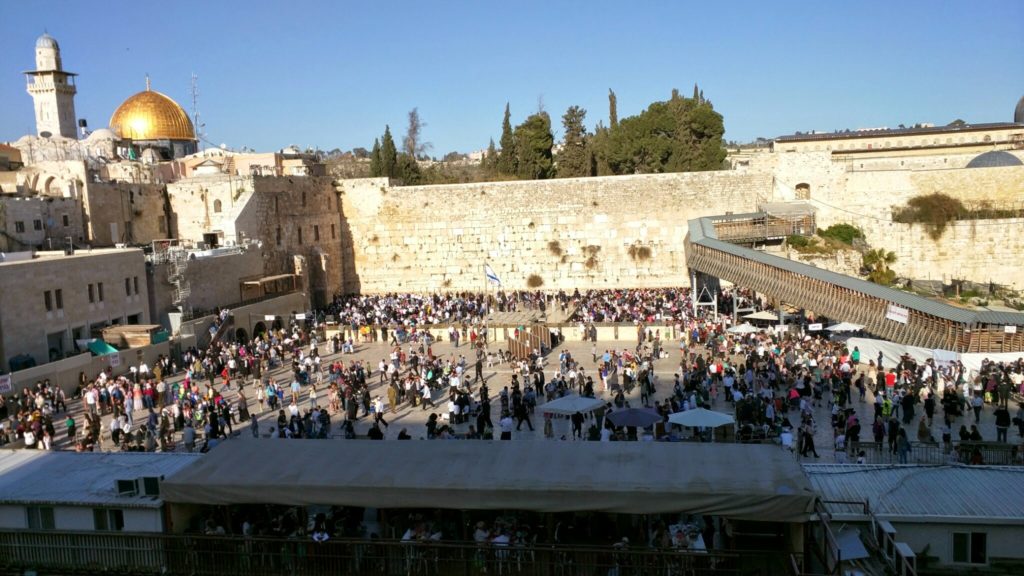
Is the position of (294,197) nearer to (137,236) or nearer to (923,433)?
(137,236)

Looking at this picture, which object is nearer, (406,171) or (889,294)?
(889,294)

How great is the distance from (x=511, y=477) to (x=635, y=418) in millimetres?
4535

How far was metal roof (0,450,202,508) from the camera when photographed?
906cm

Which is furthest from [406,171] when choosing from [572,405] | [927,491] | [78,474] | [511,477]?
[927,491]

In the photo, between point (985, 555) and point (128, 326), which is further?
point (128, 326)

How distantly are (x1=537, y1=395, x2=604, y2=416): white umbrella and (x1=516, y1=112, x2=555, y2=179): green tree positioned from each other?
25730 mm

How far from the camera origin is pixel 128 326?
2125 centimetres

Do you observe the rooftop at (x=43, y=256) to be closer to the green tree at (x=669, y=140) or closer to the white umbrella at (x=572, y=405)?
the white umbrella at (x=572, y=405)

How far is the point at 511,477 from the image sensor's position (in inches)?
329

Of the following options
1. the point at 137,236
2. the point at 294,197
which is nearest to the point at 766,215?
the point at 294,197

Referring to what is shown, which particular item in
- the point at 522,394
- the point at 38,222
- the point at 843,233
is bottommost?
the point at 522,394

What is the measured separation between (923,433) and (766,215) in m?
15.6

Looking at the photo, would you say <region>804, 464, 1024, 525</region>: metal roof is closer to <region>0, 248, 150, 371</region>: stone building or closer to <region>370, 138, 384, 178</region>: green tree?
<region>0, 248, 150, 371</region>: stone building

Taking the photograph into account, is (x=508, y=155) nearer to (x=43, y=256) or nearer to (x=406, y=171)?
(x=406, y=171)
